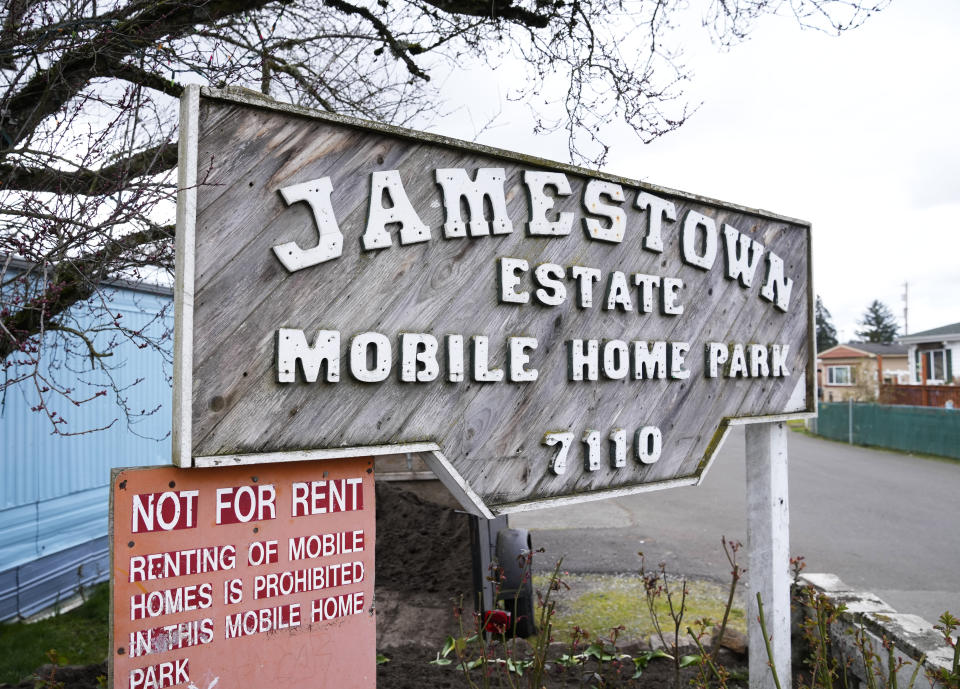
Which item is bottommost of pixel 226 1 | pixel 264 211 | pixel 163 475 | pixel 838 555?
pixel 838 555

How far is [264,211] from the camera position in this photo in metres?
2.15

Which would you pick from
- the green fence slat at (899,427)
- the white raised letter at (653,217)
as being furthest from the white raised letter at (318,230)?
the green fence slat at (899,427)

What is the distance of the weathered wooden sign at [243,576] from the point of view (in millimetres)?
1926

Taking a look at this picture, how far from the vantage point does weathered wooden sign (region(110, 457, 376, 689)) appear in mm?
1926

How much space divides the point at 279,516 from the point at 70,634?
17.1 feet

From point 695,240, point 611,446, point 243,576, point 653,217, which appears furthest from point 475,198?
point 243,576

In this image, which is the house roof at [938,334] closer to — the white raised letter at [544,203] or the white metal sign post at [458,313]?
the white metal sign post at [458,313]

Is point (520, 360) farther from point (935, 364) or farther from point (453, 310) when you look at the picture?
point (935, 364)

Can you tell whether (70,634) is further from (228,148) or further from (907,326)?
Answer: (907,326)

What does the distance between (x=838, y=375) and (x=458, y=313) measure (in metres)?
50.4

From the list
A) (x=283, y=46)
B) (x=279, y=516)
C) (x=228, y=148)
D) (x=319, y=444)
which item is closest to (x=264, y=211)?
(x=228, y=148)

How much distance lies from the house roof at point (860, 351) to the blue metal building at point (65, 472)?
46670 millimetres

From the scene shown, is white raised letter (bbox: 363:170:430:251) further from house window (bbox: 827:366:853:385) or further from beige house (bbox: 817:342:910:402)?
house window (bbox: 827:366:853:385)

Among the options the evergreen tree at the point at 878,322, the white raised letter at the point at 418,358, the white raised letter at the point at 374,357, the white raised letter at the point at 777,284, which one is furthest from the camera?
the evergreen tree at the point at 878,322
